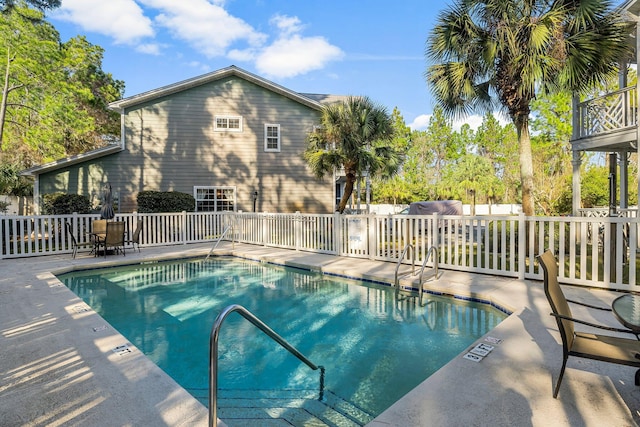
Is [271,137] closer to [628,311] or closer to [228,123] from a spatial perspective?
[228,123]

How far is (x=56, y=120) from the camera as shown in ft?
56.3

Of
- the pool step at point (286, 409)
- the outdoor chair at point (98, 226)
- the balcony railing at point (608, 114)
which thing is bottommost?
the pool step at point (286, 409)

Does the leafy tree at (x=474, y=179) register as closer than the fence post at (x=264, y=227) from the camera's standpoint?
No

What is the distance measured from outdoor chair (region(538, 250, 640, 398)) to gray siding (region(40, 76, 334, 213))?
588 inches

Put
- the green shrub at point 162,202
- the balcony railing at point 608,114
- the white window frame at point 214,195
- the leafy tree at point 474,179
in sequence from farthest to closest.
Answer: the leafy tree at point 474,179 → the white window frame at point 214,195 → the green shrub at point 162,202 → the balcony railing at point 608,114

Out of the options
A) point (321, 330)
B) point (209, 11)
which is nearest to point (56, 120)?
point (209, 11)

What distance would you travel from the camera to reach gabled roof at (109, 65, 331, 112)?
49.3 feet

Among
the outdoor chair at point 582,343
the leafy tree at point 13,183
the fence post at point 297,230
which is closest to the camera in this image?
the outdoor chair at point 582,343

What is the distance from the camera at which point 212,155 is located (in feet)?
53.8

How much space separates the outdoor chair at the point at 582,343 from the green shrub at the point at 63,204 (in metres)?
15.3

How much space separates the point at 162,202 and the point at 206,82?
5.78m

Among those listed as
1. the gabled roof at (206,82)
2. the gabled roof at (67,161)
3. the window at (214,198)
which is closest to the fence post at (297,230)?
the window at (214,198)

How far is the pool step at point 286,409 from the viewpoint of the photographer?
2816 millimetres

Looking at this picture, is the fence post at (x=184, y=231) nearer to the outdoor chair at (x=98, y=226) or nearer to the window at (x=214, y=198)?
the outdoor chair at (x=98, y=226)
